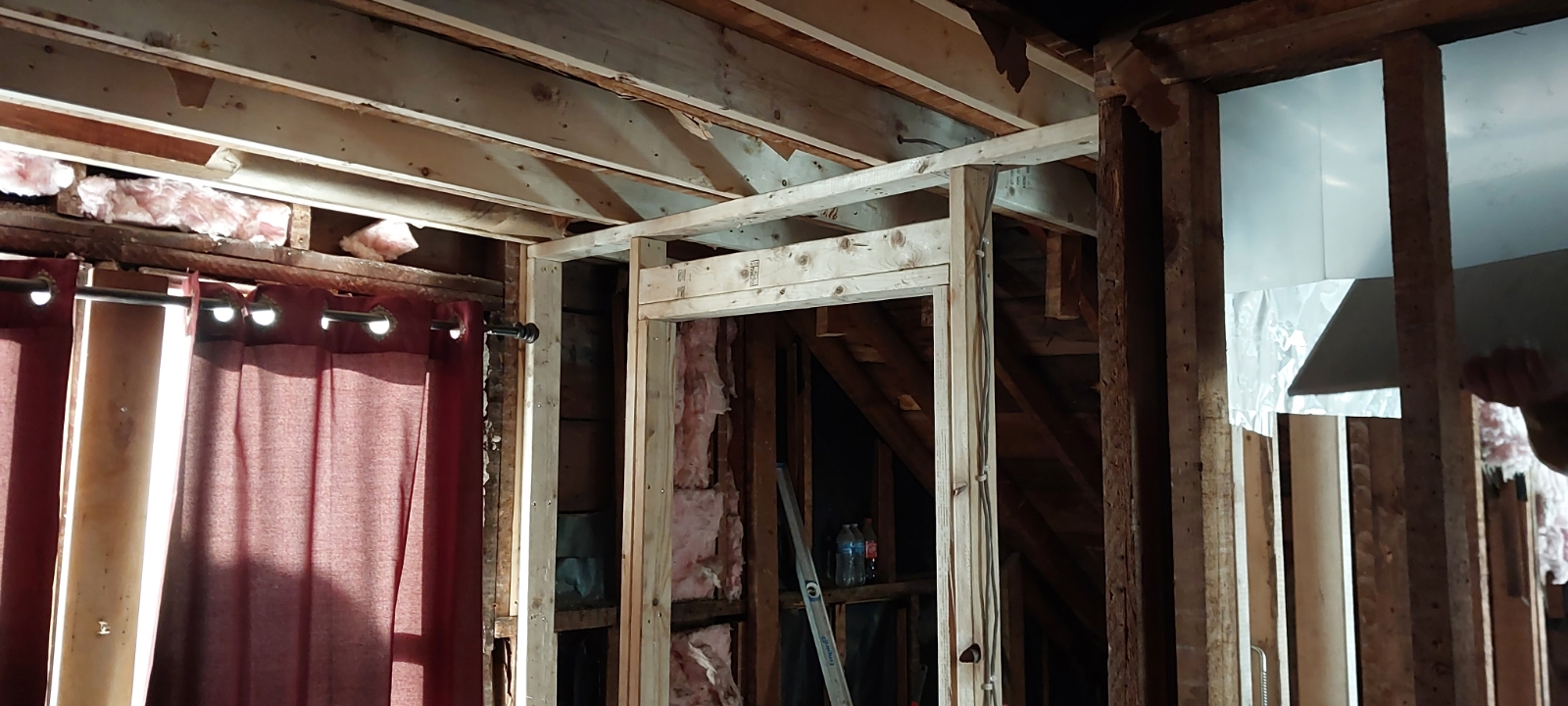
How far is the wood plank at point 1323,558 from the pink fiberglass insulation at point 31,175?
8.58 ft

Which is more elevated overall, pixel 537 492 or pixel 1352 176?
pixel 1352 176

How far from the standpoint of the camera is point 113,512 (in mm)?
2049

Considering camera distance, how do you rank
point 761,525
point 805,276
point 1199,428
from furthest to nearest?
point 761,525 < point 805,276 < point 1199,428

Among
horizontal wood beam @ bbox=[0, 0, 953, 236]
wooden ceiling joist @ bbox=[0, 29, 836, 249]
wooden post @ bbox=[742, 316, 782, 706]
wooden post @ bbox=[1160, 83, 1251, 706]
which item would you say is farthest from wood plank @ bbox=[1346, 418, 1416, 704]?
wooden post @ bbox=[742, 316, 782, 706]

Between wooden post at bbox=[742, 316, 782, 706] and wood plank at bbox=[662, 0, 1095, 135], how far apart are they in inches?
65.8

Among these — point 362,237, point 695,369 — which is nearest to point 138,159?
point 362,237

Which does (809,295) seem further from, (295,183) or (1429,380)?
(1429,380)

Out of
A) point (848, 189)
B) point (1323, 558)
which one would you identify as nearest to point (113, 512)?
point (848, 189)

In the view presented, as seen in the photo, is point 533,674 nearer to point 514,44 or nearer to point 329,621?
point 329,621

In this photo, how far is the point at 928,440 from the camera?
161 inches

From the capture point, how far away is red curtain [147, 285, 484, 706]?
7.11 feet

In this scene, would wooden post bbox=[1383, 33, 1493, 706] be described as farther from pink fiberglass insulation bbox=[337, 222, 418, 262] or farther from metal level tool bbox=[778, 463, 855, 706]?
metal level tool bbox=[778, 463, 855, 706]

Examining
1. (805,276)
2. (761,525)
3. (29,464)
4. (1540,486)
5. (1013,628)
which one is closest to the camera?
(1540,486)

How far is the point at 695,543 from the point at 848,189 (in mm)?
1718
